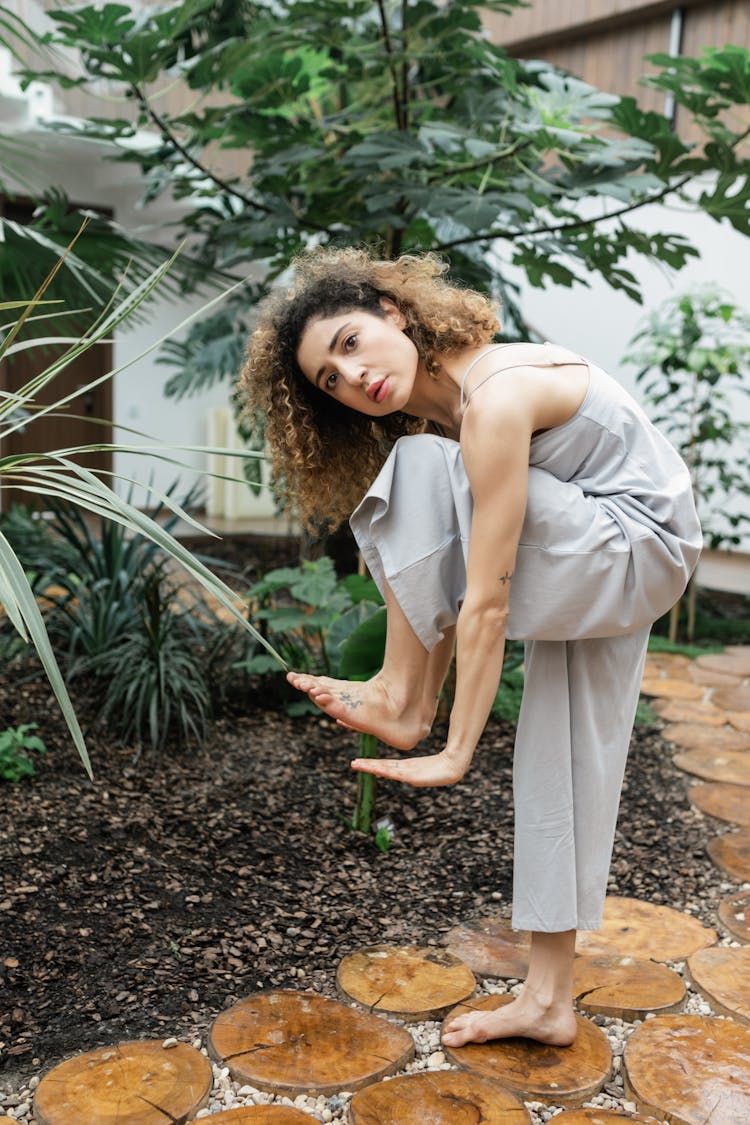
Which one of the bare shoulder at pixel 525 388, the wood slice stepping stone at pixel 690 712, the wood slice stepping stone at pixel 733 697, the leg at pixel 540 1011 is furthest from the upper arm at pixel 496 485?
the wood slice stepping stone at pixel 733 697

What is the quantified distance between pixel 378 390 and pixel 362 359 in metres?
0.05

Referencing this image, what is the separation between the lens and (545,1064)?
4.39 ft

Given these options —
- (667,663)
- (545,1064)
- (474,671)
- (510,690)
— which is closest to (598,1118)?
(545,1064)

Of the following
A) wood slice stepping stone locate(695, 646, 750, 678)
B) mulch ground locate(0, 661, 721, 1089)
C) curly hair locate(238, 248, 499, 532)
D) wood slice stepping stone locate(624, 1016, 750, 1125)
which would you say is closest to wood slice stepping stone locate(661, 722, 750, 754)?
mulch ground locate(0, 661, 721, 1089)

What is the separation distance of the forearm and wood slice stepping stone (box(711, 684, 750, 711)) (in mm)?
2078

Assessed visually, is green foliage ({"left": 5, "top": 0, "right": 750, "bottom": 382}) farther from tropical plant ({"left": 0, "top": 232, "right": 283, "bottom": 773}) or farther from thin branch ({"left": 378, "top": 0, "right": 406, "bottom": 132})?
tropical plant ({"left": 0, "top": 232, "right": 283, "bottom": 773})

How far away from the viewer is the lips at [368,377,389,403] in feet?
4.36

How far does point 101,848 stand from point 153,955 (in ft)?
1.20

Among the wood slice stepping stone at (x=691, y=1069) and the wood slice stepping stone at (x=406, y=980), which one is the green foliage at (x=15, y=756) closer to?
the wood slice stepping stone at (x=406, y=980)

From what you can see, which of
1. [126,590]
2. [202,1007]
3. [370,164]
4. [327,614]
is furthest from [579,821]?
[126,590]

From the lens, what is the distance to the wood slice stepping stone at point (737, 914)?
1.74 m

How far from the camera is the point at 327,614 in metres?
2.60

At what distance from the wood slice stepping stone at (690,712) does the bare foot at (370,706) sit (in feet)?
5.75

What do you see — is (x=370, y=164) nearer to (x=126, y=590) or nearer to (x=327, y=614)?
(x=327, y=614)
